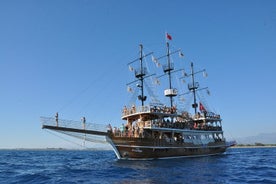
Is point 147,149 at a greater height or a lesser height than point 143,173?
greater

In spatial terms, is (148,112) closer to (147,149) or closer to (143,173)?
(147,149)

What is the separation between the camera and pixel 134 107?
3856 cm

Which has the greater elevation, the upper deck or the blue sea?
the upper deck

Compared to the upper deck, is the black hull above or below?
below

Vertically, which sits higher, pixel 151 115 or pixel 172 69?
pixel 172 69

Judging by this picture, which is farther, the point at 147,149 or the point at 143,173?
the point at 147,149

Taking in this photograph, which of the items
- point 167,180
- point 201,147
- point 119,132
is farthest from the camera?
point 201,147

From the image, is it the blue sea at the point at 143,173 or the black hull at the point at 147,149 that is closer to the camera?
the blue sea at the point at 143,173

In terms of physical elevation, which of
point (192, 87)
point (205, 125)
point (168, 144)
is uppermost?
point (192, 87)

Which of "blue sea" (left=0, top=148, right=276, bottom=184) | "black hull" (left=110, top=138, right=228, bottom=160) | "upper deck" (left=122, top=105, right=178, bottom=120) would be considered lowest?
"blue sea" (left=0, top=148, right=276, bottom=184)

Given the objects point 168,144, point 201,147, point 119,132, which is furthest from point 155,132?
point 201,147

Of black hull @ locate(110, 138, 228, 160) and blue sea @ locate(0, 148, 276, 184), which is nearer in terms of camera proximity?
blue sea @ locate(0, 148, 276, 184)

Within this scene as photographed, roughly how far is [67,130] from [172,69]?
2349 cm

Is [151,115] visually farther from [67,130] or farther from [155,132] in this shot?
[67,130]
